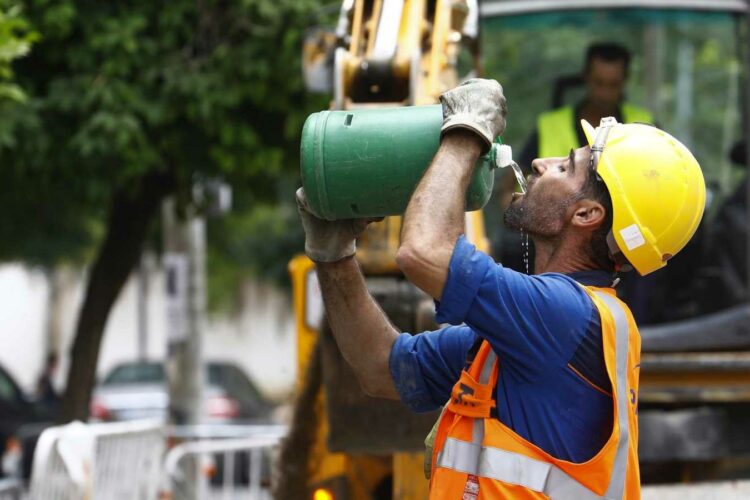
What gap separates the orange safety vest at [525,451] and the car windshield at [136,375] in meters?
19.1

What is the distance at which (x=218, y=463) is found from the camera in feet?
43.0

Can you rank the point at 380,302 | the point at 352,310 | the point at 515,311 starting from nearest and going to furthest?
the point at 515,311 → the point at 352,310 → the point at 380,302

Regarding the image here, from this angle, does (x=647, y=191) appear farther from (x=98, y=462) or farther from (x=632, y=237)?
(x=98, y=462)

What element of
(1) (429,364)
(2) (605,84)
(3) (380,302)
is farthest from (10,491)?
(1) (429,364)

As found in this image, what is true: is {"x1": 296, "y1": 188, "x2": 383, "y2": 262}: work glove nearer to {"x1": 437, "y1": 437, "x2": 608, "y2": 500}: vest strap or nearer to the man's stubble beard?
the man's stubble beard

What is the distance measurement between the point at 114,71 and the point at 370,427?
3843 millimetres

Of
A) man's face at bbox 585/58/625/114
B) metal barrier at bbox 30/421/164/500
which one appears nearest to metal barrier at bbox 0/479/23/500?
metal barrier at bbox 30/421/164/500

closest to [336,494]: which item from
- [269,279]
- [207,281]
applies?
[269,279]

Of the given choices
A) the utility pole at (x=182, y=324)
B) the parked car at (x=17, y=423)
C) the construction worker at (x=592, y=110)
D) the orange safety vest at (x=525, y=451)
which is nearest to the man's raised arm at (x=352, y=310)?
the orange safety vest at (x=525, y=451)

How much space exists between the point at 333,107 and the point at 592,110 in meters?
2.16

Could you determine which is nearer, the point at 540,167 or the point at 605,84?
the point at 540,167

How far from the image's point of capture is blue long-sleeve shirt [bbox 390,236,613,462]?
2.96 meters

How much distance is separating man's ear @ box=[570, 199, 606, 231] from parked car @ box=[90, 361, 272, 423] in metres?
13.9

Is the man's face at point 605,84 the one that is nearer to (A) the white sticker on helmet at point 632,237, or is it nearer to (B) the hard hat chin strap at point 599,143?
(B) the hard hat chin strap at point 599,143
